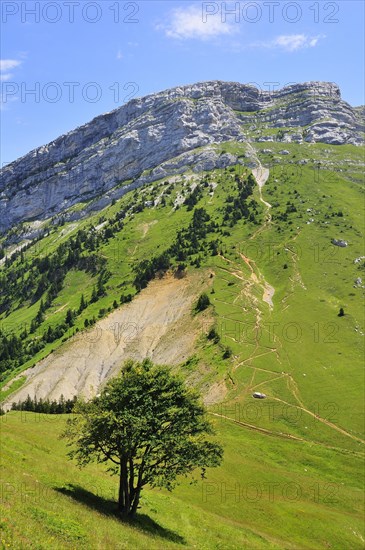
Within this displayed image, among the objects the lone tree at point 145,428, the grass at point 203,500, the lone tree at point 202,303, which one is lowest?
the grass at point 203,500

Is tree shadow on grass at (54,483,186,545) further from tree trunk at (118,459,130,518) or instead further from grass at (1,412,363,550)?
tree trunk at (118,459,130,518)

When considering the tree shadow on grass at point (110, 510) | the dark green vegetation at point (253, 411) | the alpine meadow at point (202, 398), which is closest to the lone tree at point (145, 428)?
the alpine meadow at point (202, 398)

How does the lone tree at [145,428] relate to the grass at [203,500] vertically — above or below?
Result: above

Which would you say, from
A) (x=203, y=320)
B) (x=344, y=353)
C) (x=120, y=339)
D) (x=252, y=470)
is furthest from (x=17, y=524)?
(x=120, y=339)

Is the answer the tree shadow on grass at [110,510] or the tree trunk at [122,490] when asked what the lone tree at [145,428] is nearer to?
the tree trunk at [122,490]

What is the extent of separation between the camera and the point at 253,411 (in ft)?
259

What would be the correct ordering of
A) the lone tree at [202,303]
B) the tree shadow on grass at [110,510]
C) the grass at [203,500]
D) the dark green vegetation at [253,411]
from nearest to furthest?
the grass at [203,500], the tree shadow on grass at [110,510], the dark green vegetation at [253,411], the lone tree at [202,303]

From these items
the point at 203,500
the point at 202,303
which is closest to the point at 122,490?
the point at 203,500

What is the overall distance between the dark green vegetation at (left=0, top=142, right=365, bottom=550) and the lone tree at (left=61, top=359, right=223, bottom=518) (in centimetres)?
366

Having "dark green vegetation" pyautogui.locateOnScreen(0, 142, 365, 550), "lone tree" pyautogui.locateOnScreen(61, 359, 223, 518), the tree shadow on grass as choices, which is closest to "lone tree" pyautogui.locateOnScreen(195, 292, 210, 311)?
"dark green vegetation" pyautogui.locateOnScreen(0, 142, 365, 550)

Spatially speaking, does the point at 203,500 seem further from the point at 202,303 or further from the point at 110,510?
the point at 202,303

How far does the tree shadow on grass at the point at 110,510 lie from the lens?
3244 cm

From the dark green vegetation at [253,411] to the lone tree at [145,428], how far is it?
366 cm

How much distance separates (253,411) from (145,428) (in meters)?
51.0
